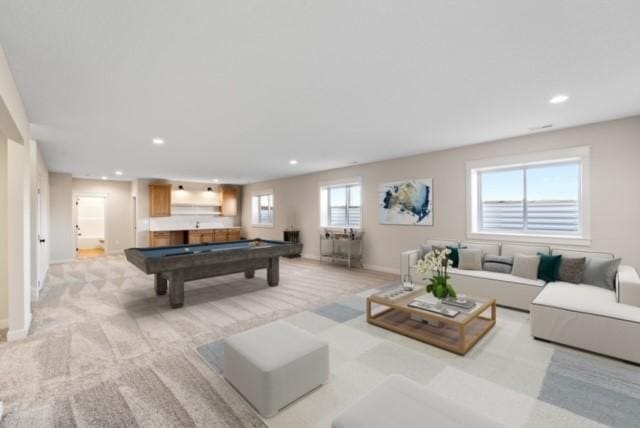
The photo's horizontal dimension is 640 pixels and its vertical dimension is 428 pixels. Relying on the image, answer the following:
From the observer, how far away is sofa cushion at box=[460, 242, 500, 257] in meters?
4.63

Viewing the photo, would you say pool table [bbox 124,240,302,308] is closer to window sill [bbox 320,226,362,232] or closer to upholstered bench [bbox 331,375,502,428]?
window sill [bbox 320,226,362,232]

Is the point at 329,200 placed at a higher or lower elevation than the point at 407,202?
higher

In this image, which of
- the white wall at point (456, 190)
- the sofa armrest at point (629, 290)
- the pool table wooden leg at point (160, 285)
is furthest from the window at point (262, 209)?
the sofa armrest at point (629, 290)

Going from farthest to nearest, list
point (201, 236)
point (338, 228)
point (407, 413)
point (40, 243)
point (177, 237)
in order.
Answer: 1. point (201, 236)
2. point (177, 237)
3. point (338, 228)
4. point (40, 243)
5. point (407, 413)

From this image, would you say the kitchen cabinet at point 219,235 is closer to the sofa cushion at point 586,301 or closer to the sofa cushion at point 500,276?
the sofa cushion at point 500,276

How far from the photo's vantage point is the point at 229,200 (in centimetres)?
1093

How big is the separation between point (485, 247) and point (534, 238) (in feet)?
2.34

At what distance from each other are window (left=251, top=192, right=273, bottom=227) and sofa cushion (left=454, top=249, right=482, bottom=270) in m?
6.73

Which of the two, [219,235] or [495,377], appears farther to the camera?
[219,235]

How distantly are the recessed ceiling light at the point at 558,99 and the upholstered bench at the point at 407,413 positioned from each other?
11.1 feet

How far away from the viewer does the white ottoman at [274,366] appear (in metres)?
1.89

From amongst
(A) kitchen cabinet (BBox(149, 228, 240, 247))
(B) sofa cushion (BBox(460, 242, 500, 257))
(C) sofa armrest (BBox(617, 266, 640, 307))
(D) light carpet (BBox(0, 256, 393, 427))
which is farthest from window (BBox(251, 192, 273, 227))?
(C) sofa armrest (BBox(617, 266, 640, 307))

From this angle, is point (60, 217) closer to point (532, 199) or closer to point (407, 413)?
point (407, 413)

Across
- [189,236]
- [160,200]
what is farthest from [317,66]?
[189,236]
